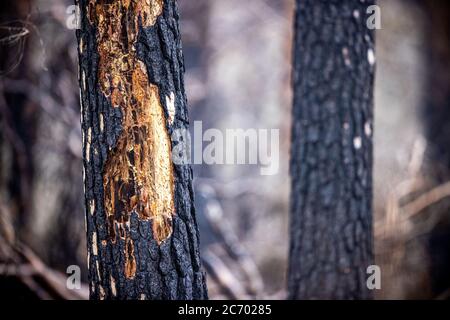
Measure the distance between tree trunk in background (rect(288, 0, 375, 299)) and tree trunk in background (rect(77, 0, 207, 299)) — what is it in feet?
4.91

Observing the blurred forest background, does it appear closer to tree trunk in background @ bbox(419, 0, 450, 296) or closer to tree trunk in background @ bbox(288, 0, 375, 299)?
tree trunk in background @ bbox(419, 0, 450, 296)

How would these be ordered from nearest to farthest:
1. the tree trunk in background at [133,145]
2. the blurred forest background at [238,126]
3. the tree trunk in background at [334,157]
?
the tree trunk in background at [133,145] < the tree trunk in background at [334,157] < the blurred forest background at [238,126]

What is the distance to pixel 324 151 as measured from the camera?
3.07 meters

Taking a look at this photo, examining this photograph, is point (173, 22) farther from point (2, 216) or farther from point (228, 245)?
point (2, 216)

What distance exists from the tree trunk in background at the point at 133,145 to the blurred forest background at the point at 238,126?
0.82 metres

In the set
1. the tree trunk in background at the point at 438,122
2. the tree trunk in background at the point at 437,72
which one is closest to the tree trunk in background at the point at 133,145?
the tree trunk in background at the point at 438,122

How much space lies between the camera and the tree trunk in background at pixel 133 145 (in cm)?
177

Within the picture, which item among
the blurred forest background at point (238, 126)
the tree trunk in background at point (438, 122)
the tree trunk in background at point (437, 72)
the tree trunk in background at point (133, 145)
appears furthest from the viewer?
the tree trunk in background at point (437, 72)

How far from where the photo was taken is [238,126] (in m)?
8.72

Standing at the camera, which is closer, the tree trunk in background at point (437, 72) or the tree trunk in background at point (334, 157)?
the tree trunk in background at point (334, 157)

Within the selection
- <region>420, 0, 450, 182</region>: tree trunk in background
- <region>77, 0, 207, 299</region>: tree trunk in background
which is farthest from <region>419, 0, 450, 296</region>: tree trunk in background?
<region>77, 0, 207, 299</region>: tree trunk in background

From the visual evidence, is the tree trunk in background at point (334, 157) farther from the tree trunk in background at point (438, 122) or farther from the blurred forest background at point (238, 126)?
the tree trunk in background at point (438, 122)

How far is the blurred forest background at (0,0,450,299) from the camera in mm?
4449

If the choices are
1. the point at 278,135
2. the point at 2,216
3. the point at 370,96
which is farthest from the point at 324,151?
the point at 278,135
